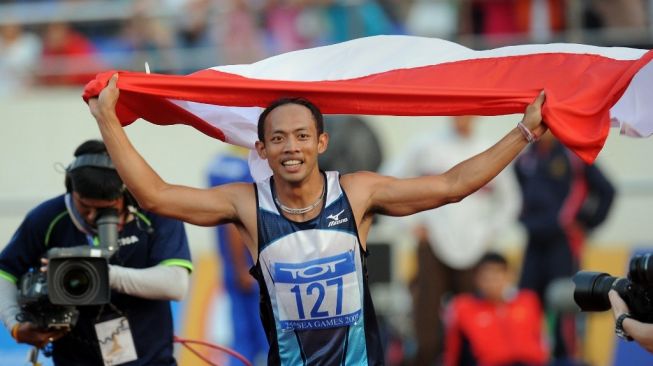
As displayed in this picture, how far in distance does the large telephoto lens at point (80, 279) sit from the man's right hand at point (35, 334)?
229mm

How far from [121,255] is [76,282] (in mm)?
389

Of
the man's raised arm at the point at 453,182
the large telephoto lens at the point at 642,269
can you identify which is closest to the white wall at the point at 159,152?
the man's raised arm at the point at 453,182

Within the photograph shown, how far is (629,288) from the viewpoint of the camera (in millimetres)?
6223

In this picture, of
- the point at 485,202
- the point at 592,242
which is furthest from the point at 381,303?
the point at 592,242

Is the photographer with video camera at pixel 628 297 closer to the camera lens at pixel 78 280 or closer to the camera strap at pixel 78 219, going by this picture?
the camera lens at pixel 78 280

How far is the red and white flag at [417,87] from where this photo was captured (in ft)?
21.6

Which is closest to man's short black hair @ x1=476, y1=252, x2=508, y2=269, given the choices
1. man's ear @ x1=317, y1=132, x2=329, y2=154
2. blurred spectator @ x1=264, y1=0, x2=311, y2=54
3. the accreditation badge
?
blurred spectator @ x1=264, y1=0, x2=311, y2=54

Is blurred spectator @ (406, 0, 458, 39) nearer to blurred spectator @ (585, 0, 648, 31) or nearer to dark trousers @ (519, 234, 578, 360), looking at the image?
blurred spectator @ (585, 0, 648, 31)

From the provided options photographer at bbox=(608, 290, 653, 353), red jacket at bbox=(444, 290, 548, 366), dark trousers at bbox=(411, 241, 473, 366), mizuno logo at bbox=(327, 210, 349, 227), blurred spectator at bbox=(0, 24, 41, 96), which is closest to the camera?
photographer at bbox=(608, 290, 653, 353)

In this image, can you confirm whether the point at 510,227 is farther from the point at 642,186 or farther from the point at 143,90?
the point at 143,90

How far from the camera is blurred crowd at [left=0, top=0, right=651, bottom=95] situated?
13.9m

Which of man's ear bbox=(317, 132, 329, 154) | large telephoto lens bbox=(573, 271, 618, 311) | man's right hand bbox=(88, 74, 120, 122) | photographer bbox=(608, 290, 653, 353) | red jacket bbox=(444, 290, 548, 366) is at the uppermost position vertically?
man's right hand bbox=(88, 74, 120, 122)

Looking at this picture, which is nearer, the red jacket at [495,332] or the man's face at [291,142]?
the man's face at [291,142]

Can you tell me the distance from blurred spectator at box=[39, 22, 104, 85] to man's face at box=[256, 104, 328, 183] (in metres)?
8.46
